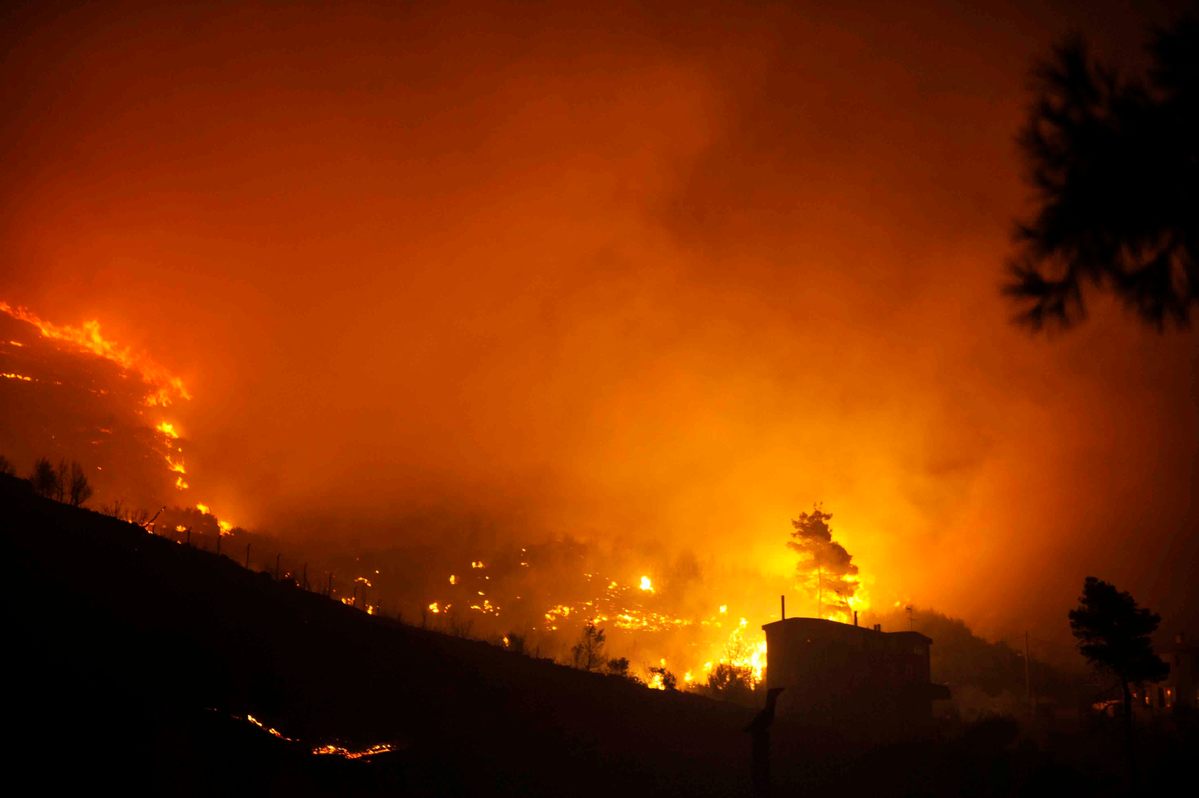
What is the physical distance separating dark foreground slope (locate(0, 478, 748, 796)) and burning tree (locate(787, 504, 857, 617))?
50500 millimetres

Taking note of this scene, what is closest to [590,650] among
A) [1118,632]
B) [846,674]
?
[846,674]

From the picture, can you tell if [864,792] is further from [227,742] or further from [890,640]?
[890,640]

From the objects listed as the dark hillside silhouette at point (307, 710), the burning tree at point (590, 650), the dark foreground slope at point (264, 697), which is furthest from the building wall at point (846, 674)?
the dark foreground slope at point (264, 697)

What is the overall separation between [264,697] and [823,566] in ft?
246

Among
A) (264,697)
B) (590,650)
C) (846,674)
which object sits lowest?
(264,697)

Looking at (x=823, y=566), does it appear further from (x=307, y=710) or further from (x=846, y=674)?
(x=307, y=710)

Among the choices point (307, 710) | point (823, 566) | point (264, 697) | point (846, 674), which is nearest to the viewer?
point (264, 697)

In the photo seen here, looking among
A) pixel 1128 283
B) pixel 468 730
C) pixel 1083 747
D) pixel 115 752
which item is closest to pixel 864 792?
pixel 468 730

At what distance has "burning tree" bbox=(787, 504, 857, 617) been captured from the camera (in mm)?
87875

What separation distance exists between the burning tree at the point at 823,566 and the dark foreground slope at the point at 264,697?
50.5 meters

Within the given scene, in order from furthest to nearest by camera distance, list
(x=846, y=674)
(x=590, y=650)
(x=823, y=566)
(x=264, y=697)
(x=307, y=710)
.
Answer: (x=823, y=566)
(x=590, y=650)
(x=846, y=674)
(x=307, y=710)
(x=264, y=697)

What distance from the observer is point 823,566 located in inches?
3511

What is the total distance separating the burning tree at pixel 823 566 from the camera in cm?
8788

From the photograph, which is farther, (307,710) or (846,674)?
(846,674)
